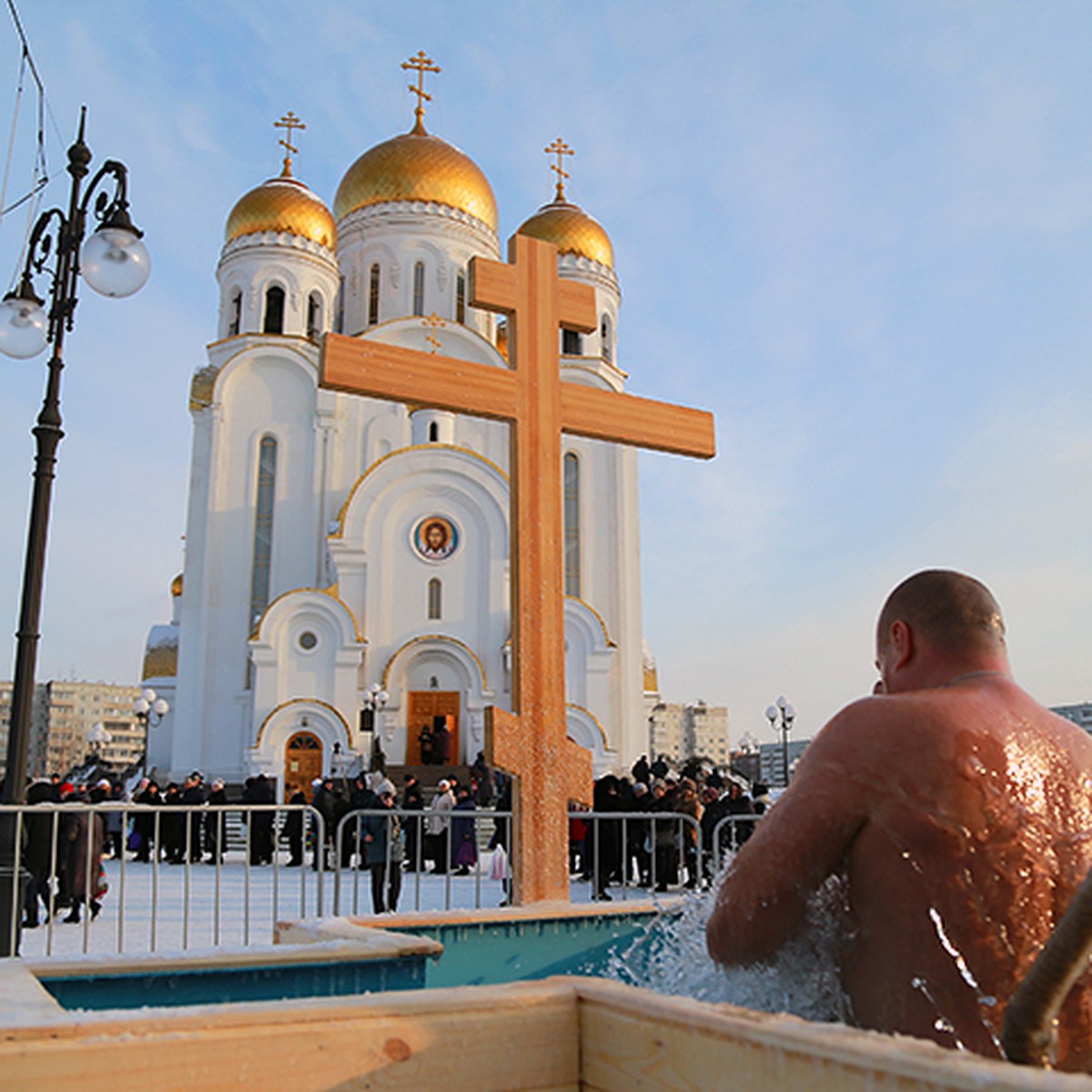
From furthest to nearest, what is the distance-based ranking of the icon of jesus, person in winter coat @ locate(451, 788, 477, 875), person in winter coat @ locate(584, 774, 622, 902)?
the icon of jesus, person in winter coat @ locate(451, 788, 477, 875), person in winter coat @ locate(584, 774, 622, 902)

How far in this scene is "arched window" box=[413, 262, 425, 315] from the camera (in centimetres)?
3222

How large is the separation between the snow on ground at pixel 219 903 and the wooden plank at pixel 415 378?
3.47m

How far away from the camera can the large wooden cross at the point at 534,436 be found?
4371 mm

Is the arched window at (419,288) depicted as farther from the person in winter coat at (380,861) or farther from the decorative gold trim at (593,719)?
the person in winter coat at (380,861)

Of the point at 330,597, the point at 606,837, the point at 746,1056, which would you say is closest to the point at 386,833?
the point at 606,837

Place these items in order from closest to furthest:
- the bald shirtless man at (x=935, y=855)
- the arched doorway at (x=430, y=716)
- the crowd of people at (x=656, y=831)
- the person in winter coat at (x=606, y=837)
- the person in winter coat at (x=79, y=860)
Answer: the bald shirtless man at (x=935, y=855), the person in winter coat at (x=79, y=860), the crowd of people at (x=656, y=831), the person in winter coat at (x=606, y=837), the arched doorway at (x=430, y=716)

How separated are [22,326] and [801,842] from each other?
781cm

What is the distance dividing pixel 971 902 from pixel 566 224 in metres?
33.4

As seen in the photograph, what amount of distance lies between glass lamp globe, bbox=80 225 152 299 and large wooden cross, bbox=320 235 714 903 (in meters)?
3.65

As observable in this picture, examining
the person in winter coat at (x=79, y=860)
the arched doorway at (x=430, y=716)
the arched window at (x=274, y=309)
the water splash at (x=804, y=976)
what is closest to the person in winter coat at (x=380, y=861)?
the person in winter coat at (x=79, y=860)

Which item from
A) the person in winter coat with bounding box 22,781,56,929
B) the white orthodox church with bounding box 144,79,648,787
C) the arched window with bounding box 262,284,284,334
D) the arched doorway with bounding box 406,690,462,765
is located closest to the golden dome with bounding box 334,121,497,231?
the white orthodox church with bounding box 144,79,648,787

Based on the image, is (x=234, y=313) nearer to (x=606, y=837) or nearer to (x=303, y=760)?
(x=303, y=760)

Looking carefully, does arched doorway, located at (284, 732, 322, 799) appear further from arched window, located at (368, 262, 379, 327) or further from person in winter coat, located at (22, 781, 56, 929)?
arched window, located at (368, 262, 379, 327)

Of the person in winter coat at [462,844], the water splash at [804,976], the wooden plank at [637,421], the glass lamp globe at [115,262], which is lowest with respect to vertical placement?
the person in winter coat at [462,844]
